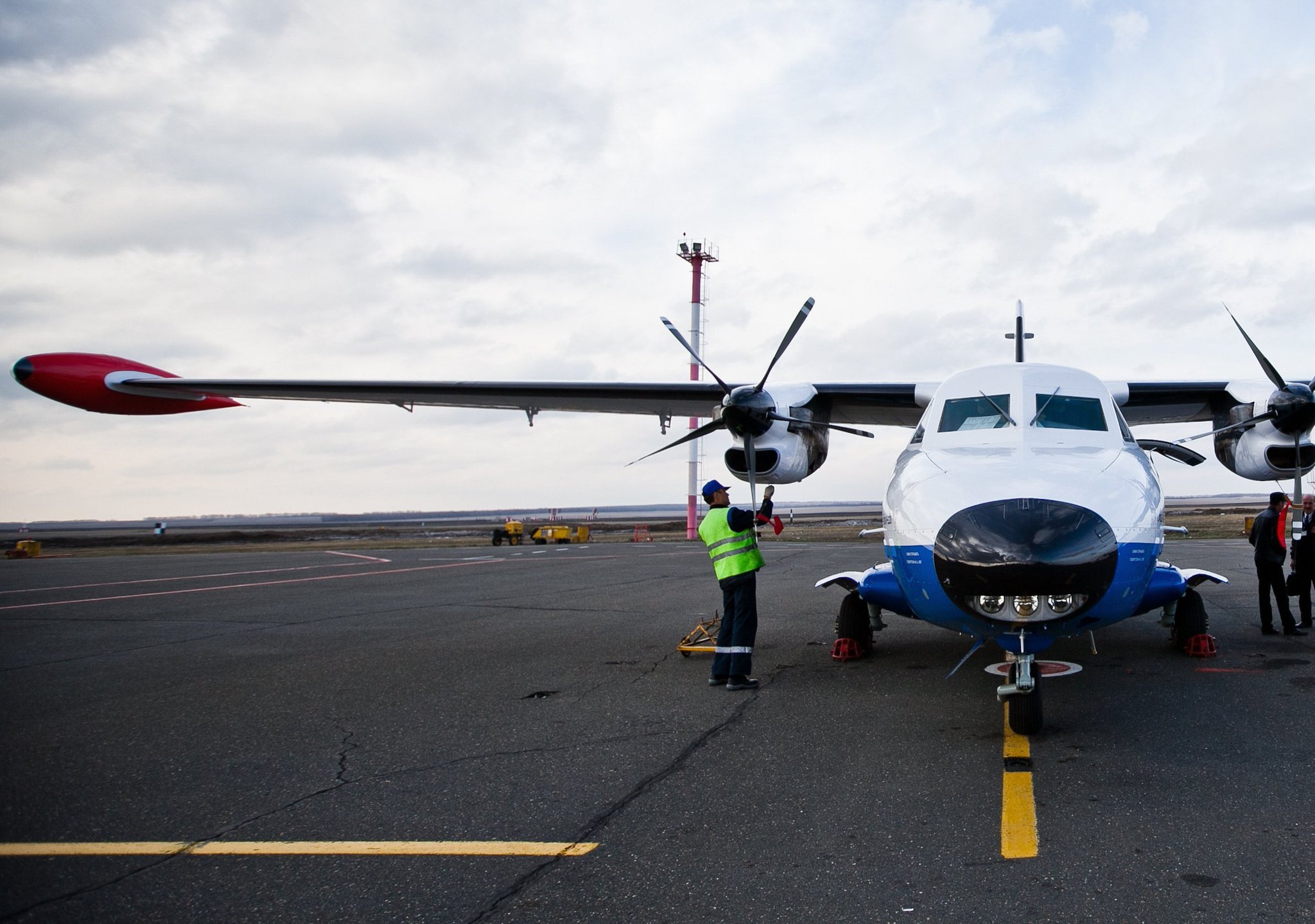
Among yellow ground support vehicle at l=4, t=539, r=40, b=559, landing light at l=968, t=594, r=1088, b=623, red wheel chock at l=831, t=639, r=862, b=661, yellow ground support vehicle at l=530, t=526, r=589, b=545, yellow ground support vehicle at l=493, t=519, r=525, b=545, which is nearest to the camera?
landing light at l=968, t=594, r=1088, b=623

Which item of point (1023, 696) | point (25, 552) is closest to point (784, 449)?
point (1023, 696)

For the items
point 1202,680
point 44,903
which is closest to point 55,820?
point 44,903

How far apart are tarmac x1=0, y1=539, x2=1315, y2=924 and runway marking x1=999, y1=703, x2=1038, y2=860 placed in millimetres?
48

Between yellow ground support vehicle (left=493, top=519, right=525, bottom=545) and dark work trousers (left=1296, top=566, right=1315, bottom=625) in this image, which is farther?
yellow ground support vehicle (left=493, top=519, right=525, bottom=545)

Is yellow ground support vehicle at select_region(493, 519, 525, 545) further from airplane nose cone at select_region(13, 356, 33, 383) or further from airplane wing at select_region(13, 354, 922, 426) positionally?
airplane nose cone at select_region(13, 356, 33, 383)

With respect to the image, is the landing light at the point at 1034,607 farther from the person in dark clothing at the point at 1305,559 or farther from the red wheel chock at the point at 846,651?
the person in dark clothing at the point at 1305,559

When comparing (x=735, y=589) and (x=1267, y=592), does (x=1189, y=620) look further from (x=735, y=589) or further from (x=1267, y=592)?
(x=735, y=589)

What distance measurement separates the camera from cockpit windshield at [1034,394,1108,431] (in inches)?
269

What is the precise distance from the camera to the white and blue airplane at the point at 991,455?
16.5 ft

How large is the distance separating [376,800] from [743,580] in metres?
3.76

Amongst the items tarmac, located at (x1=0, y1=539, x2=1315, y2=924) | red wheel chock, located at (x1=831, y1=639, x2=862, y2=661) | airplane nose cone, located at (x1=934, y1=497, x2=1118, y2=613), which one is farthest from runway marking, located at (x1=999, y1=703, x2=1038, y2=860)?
red wheel chock, located at (x1=831, y1=639, x2=862, y2=661)

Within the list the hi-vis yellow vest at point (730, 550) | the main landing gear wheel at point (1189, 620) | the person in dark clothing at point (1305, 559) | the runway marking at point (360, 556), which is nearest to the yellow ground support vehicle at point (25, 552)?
the runway marking at point (360, 556)

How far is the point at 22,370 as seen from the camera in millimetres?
11172

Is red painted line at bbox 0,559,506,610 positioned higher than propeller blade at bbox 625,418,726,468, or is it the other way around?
propeller blade at bbox 625,418,726,468
